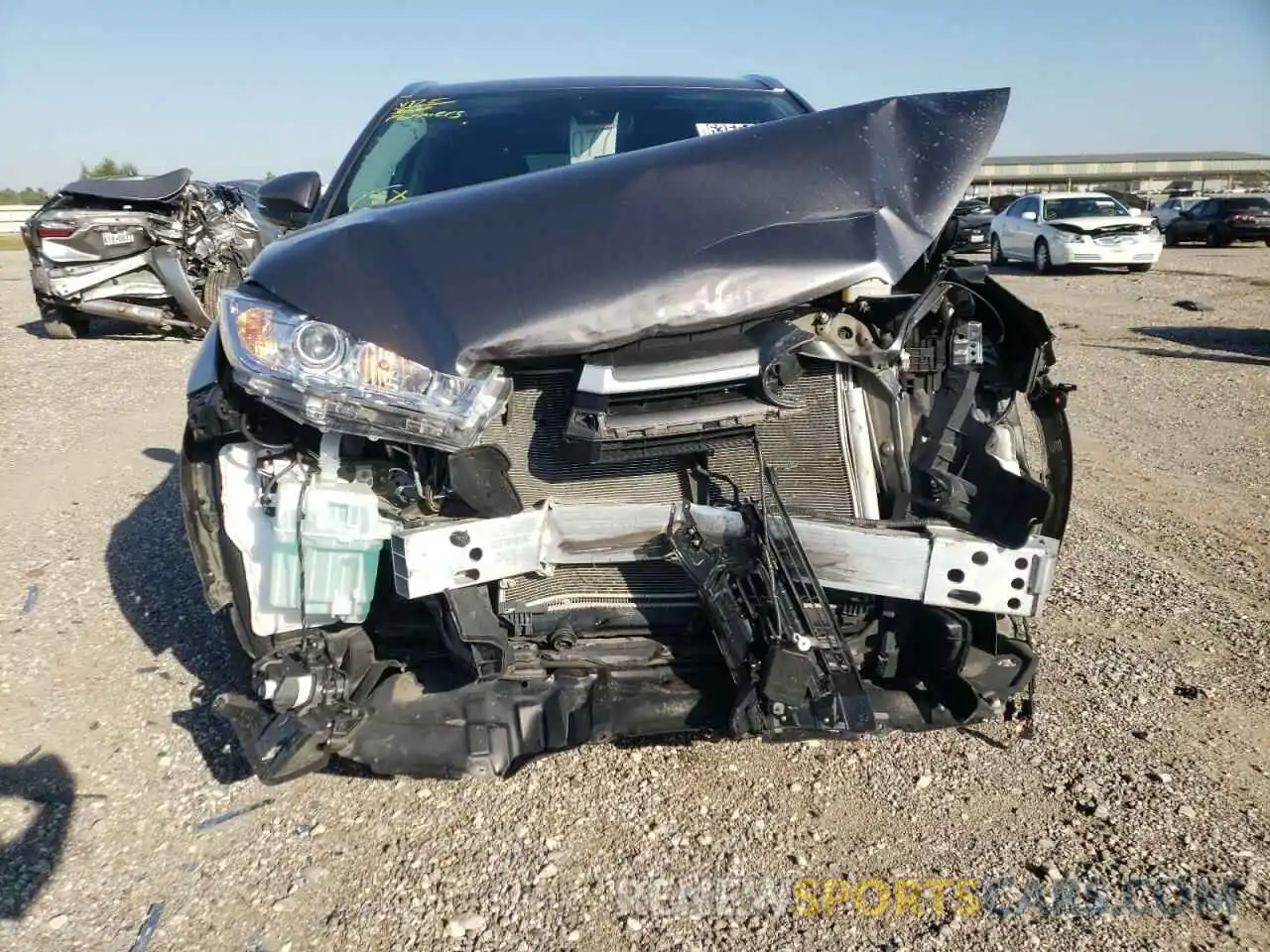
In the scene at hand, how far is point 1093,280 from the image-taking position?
56.7 ft

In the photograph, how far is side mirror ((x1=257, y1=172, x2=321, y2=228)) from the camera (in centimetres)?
366

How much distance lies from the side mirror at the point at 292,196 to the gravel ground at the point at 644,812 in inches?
64.1

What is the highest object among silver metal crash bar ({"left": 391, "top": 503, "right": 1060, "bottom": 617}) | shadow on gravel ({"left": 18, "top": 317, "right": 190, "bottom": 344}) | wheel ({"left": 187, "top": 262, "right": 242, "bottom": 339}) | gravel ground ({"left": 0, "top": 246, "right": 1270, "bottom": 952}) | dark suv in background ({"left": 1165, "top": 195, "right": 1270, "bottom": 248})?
silver metal crash bar ({"left": 391, "top": 503, "right": 1060, "bottom": 617})

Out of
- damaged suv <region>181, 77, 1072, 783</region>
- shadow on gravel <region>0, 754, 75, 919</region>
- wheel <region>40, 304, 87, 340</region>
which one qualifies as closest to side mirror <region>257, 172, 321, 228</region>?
damaged suv <region>181, 77, 1072, 783</region>

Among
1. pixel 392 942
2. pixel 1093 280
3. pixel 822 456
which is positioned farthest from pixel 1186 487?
pixel 1093 280

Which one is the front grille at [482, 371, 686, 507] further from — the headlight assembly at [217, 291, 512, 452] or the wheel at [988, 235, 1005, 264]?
the wheel at [988, 235, 1005, 264]

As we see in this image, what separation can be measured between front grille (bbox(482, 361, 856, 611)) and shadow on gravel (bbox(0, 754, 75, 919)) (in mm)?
1341

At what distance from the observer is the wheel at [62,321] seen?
11102 millimetres

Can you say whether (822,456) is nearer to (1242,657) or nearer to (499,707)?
(499,707)

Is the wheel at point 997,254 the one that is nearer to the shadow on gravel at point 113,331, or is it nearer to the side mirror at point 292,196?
the shadow on gravel at point 113,331

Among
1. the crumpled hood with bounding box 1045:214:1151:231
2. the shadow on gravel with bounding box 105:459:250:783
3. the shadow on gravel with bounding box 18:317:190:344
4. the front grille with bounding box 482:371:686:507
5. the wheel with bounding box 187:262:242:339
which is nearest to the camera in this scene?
the front grille with bounding box 482:371:686:507

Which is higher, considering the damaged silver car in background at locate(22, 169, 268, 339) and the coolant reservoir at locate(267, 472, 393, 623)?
the coolant reservoir at locate(267, 472, 393, 623)

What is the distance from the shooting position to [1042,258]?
1897cm

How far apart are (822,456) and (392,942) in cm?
153
